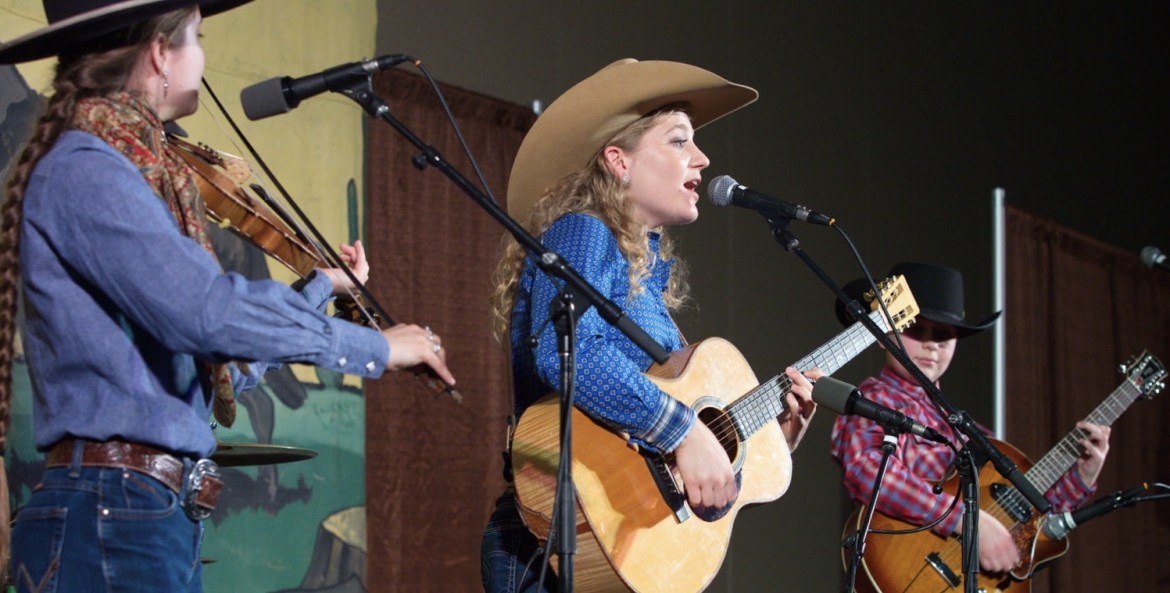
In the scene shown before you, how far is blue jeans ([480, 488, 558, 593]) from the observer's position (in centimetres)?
267

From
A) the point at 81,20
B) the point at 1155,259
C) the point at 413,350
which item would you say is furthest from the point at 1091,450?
the point at 81,20

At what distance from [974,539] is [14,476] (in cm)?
253

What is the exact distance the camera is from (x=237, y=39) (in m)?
4.11

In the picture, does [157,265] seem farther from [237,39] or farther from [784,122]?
[784,122]

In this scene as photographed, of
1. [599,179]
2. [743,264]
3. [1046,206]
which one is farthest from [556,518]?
[1046,206]

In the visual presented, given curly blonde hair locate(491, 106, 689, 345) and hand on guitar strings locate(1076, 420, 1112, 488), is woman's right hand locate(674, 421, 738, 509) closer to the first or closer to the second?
curly blonde hair locate(491, 106, 689, 345)

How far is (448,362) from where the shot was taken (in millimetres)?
4695

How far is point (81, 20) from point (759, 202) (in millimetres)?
1617

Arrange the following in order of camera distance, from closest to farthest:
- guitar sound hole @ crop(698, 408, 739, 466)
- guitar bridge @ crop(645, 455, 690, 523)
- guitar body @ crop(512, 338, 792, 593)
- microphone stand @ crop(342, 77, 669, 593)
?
1. microphone stand @ crop(342, 77, 669, 593)
2. guitar body @ crop(512, 338, 792, 593)
3. guitar bridge @ crop(645, 455, 690, 523)
4. guitar sound hole @ crop(698, 408, 739, 466)

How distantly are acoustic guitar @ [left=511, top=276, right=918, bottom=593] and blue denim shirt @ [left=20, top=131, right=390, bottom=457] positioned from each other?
0.84 m

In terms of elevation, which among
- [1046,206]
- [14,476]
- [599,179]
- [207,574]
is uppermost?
[1046,206]

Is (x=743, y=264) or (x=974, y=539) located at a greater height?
(x=743, y=264)

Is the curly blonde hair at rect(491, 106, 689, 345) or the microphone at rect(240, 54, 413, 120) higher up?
the microphone at rect(240, 54, 413, 120)

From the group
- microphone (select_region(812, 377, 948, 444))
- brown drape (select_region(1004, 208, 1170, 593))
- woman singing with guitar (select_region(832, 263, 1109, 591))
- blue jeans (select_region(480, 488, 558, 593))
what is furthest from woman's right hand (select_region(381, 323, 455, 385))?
brown drape (select_region(1004, 208, 1170, 593))
